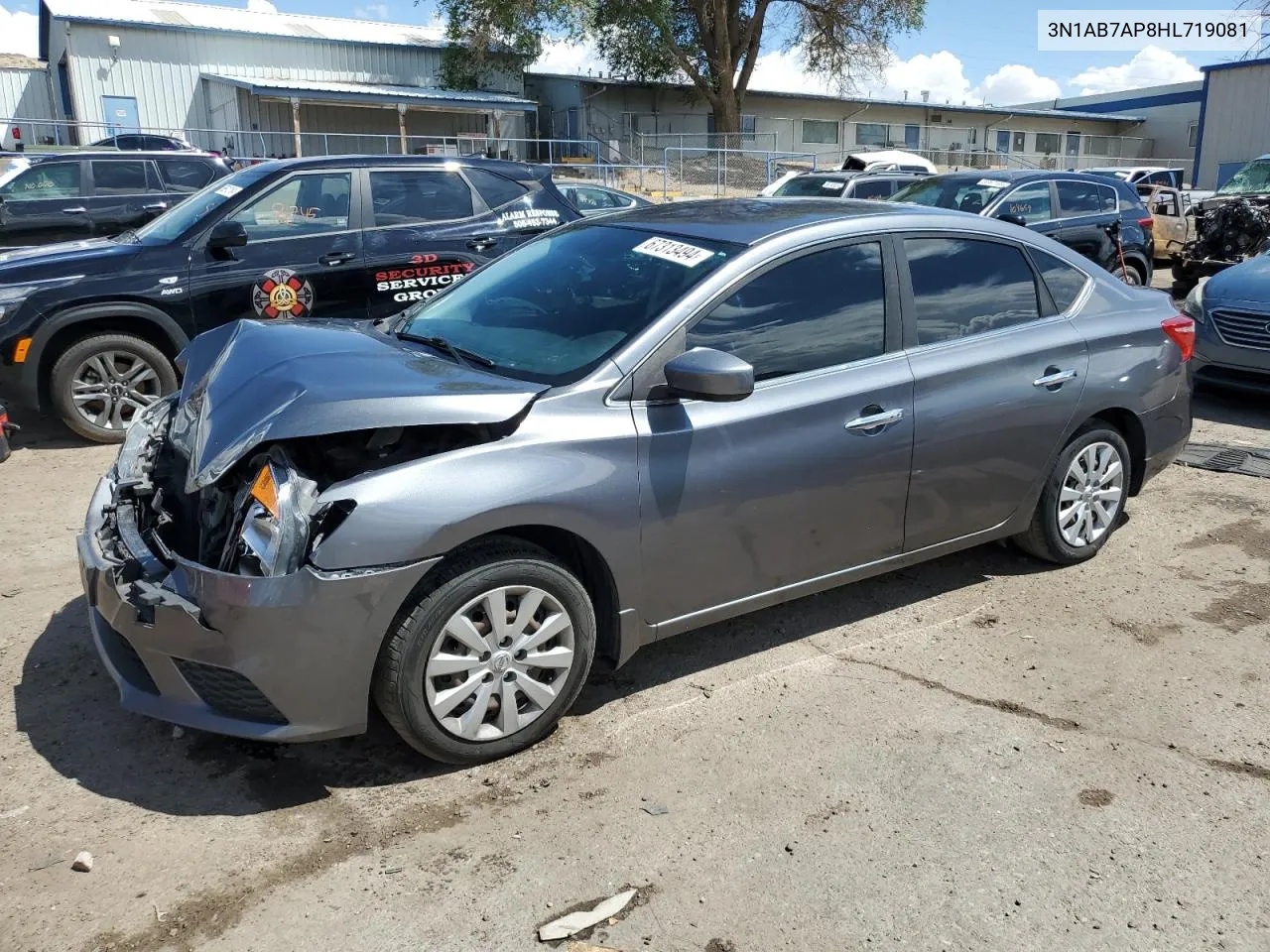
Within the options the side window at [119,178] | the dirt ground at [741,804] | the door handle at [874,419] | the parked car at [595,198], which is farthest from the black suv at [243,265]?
the parked car at [595,198]

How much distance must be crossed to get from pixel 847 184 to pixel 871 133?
112 ft

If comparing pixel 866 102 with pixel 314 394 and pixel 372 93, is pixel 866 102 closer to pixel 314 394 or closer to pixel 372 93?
pixel 372 93

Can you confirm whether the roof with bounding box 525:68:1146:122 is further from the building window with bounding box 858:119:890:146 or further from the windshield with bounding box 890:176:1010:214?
the windshield with bounding box 890:176:1010:214

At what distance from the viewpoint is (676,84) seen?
133 feet

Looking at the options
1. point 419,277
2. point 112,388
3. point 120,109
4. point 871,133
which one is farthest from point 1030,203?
point 871,133

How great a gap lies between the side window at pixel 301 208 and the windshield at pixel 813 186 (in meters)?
10.3

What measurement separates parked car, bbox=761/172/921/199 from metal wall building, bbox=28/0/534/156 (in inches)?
623

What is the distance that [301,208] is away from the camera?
24.0ft

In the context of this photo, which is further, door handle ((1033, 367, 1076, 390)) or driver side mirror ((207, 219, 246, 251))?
driver side mirror ((207, 219, 246, 251))

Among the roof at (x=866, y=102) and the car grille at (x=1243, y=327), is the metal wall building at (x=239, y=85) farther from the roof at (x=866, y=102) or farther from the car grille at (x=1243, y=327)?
the car grille at (x=1243, y=327)

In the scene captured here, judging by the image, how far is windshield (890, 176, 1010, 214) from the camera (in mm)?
11227

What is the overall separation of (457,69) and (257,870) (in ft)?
137

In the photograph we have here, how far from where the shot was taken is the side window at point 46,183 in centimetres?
1166

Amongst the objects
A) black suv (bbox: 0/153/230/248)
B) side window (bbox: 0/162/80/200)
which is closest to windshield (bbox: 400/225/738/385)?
black suv (bbox: 0/153/230/248)
